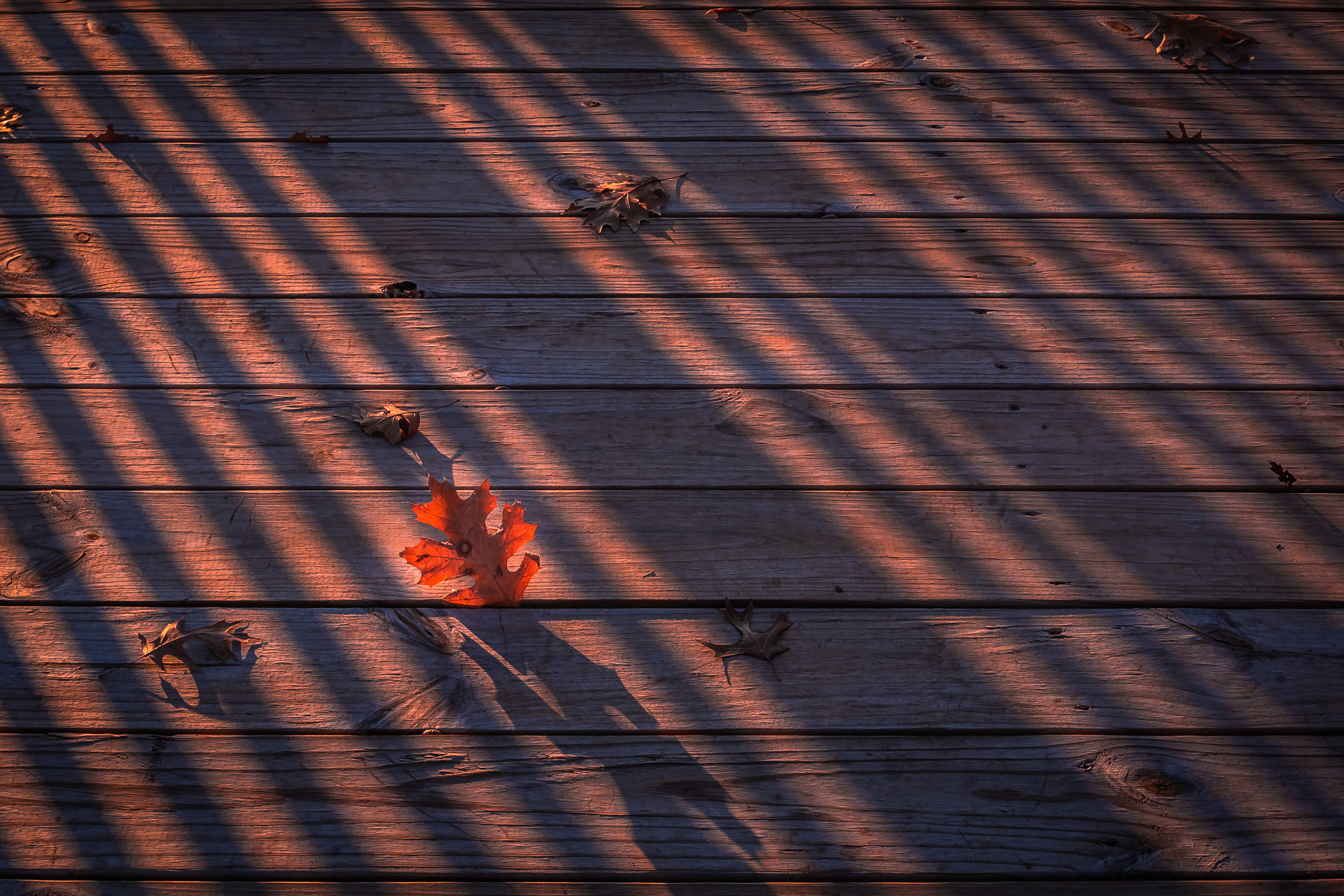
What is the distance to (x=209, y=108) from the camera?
2084 millimetres

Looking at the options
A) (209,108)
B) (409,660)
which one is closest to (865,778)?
(409,660)

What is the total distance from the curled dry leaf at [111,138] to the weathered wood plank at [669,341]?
517 millimetres

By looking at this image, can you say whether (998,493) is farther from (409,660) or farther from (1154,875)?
(409,660)

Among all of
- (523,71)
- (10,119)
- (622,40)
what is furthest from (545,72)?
(10,119)

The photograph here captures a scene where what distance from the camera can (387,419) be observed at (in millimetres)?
1525

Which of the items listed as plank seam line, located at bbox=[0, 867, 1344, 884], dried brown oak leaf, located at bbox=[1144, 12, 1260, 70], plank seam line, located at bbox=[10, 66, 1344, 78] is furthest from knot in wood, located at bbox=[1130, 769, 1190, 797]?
dried brown oak leaf, located at bbox=[1144, 12, 1260, 70]

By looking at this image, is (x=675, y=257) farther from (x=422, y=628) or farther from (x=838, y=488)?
(x=422, y=628)

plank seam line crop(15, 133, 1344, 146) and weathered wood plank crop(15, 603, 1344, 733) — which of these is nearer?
weathered wood plank crop(15, 603, 1344, 733)

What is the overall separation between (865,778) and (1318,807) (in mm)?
635

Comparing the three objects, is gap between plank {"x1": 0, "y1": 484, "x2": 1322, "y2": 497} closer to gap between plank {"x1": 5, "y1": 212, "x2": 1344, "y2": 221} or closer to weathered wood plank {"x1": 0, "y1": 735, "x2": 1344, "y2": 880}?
weathered wood plank {"x1": 0, "y1": 735, "x2": 1344, "y2": 880}

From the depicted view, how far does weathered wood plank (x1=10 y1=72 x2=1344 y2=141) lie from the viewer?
80.4 inches

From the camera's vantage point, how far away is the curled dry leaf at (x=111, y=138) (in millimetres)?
1988

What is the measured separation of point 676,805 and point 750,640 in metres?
0.27

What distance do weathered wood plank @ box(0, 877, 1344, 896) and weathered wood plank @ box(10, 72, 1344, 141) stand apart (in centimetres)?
157
